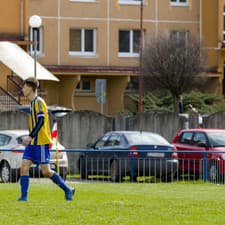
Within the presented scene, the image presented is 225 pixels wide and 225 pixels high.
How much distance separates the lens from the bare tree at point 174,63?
5534 centimetres

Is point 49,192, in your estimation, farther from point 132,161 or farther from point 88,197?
point 132,161

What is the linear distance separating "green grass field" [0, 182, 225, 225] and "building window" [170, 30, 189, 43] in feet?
122

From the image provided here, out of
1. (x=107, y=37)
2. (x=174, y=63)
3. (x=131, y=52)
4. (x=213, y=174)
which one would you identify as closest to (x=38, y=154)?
(x=213, y=174)

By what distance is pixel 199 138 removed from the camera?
31953 millimetres

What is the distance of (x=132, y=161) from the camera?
27219 mm

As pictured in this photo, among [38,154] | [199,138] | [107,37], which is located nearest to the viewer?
[38,154]

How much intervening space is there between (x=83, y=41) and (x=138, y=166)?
33.7 metres

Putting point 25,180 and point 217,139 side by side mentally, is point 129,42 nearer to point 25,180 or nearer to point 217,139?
point 217,139

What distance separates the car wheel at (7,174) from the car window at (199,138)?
6.43m

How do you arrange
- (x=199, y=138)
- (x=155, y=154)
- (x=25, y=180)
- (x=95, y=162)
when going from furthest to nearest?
1. (x=199, y=138)
2. (x=155, y=154)
3. (x=95, y=162)
4. (x=25, y=180)

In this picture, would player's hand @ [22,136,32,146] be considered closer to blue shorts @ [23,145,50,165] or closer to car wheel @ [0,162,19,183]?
blue shorts @ [23,145,50,165]

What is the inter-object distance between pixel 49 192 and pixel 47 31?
4017cm

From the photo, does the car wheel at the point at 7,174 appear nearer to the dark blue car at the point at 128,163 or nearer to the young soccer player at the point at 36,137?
the dark blue car at the point at 128,163

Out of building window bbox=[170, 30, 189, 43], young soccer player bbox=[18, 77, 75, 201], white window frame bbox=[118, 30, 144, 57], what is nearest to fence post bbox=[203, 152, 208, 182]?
young soccer player bbox=[18, 77, 75, 201]
